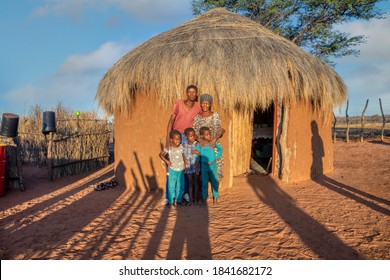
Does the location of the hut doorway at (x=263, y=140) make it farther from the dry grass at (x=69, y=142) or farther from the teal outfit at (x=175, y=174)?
the dry grass at (x=69, y=142)

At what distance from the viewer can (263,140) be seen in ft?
26.4

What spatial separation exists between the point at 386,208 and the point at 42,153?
9.57m

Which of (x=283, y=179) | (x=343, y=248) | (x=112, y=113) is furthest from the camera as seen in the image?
(x=112, y=113)

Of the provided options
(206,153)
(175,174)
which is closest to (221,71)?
(206,153)

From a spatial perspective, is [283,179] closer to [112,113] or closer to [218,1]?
[112,113]

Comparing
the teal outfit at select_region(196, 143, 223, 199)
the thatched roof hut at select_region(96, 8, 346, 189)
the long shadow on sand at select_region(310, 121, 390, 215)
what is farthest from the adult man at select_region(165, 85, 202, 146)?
the long shadow on sand at select_region(310, 121, 390, 215)

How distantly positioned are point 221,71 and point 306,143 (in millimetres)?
2440

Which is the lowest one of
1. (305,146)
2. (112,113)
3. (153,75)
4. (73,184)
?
(73,184)

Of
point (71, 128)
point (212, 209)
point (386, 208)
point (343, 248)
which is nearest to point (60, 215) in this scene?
point (212, 209)

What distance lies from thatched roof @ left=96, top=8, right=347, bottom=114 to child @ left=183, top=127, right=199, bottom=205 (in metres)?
1.11

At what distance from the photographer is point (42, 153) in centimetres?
972

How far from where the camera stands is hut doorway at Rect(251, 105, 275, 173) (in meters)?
7.36

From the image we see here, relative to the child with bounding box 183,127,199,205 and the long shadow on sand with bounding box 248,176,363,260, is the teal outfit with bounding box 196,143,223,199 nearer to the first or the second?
the child with bounding box 183,127,199,205

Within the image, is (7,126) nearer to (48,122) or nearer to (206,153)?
(48,122)
